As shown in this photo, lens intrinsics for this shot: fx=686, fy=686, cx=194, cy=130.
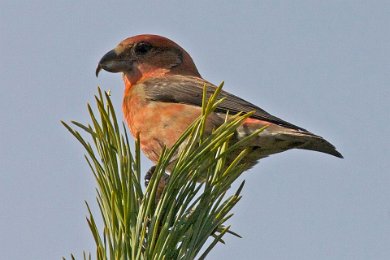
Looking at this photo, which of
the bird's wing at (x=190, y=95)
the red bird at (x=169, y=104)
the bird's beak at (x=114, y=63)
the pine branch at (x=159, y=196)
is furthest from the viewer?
the bird's beak at (x=114, y=63)

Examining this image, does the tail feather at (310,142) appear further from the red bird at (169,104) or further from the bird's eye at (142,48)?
the bird's eye at (142,48)

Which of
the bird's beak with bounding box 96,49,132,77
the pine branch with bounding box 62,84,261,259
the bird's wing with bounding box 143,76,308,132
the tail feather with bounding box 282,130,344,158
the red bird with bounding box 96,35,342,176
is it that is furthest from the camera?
the bird's beak with bounding box 96,49,132,77

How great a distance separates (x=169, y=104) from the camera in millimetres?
4539

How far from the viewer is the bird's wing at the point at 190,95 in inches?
161

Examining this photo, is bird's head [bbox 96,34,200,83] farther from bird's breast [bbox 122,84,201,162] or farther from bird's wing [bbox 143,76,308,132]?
bird's breast [bbox 122,84,201,162]

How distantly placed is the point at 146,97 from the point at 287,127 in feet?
3.90

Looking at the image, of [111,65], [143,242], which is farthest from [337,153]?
[111,65]

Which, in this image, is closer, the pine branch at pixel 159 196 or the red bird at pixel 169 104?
the pine branch at pixel 159 196

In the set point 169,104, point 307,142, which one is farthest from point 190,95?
point 307,142

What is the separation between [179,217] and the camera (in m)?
2.26

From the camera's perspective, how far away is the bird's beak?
16.9 ft

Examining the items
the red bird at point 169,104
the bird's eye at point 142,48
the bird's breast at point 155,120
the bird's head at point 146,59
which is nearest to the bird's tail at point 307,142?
the red bird at point 169,104

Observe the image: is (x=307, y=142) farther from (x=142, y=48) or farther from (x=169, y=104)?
(x=142, y=48)

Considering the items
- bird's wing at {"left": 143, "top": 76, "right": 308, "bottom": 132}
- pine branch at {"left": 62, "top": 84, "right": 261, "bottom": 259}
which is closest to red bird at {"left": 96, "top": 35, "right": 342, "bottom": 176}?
bird's wing at {"left": 143, "top": 76, "right": 308, "bottom": 132}
